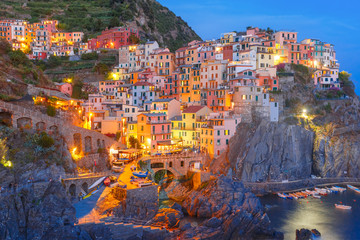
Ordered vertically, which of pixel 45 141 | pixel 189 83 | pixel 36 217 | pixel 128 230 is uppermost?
pixel 189 83

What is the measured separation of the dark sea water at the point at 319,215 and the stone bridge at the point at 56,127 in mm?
20016

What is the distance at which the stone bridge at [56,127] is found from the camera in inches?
1404

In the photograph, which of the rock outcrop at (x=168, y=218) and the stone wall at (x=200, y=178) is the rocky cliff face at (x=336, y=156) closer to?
the stone wall at (x=200, y=178)

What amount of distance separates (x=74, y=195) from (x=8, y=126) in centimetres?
865

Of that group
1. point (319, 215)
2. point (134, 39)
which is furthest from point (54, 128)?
point (134, 39)

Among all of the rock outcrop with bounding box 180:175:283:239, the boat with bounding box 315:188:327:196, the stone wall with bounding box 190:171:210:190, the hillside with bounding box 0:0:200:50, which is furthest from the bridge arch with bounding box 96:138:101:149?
the hillside with bounding box 0:0:200:50

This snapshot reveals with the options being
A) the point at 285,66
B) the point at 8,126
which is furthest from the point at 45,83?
the point at 285,66

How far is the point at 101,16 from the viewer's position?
96.1m

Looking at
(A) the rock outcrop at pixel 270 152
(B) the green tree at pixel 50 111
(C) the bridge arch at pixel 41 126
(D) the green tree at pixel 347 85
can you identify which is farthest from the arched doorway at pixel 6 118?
(D) the green tree at pixel 347 85

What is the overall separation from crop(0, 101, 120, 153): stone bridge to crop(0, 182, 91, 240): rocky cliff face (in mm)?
9782

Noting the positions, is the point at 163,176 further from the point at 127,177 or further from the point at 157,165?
the point at 127,177

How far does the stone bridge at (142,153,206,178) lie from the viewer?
4616 centimetres

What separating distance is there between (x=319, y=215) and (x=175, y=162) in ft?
55.8

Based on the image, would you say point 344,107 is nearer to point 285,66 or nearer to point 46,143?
point 285,66
